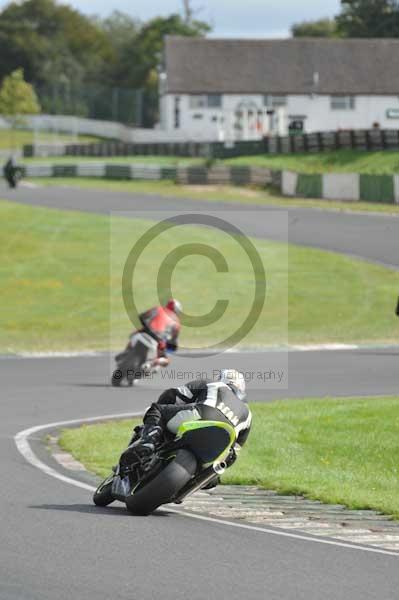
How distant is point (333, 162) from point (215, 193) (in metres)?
5.45

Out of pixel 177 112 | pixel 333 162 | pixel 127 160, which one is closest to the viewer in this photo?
pixel 333 162

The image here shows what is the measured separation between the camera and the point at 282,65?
8356cm

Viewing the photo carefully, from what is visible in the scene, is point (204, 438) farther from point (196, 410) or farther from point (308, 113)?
point (308, 113)

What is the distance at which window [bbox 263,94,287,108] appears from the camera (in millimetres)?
82125

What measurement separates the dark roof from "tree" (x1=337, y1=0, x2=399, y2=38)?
745 cm

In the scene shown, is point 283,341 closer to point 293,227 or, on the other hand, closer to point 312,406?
point 312,406

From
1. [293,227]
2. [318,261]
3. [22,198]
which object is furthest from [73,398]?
[22,198]

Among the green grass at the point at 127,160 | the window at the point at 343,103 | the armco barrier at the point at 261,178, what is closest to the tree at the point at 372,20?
the window at the point at 343,103

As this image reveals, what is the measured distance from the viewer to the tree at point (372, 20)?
92000 mm

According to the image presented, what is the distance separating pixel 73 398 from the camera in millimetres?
19531

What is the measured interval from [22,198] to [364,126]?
3518 centimetres

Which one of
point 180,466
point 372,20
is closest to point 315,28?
point 372,20

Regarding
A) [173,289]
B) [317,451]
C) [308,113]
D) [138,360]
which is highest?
[308,113]

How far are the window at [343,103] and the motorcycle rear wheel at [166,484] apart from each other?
74108 millimetres
